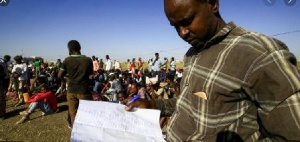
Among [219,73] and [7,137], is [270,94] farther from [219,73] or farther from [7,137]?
[7,137]

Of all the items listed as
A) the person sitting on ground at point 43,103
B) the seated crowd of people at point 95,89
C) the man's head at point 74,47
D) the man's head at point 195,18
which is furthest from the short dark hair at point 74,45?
the man's head at point 195,18

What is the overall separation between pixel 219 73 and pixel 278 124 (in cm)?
28

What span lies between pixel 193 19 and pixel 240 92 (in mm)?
375

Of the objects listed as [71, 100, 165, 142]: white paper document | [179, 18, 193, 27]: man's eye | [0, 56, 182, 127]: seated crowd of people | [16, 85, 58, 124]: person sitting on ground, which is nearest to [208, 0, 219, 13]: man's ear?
[179, 18, 193, 27]: man's eye

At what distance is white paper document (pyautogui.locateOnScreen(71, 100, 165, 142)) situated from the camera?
134 cm

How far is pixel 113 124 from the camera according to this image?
142 cm

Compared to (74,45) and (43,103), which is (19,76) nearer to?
(43,103)

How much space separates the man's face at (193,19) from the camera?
118 centimetres

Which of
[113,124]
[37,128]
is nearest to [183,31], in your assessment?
[113,124]

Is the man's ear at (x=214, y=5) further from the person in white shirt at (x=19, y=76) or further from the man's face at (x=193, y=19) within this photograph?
the person in white shirt at (x=19, y=76)

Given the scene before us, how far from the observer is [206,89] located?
Answer: 1.12 meters

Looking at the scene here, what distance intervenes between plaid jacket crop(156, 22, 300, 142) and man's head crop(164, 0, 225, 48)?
0.05 meters

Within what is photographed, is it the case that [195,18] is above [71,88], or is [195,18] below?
above

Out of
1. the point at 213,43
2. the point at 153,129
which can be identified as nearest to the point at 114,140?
the point at 153,129
